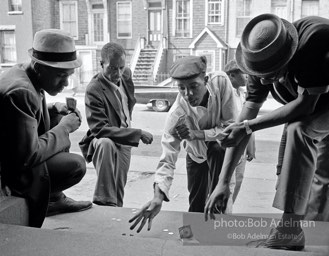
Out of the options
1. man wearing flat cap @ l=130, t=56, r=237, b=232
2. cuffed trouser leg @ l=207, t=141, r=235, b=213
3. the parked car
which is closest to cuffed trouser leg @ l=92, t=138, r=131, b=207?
man wearing flat cap @ l=130, t=56, r=237, b=232

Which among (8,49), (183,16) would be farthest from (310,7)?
(8,49)

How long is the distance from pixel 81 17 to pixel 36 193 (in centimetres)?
1927

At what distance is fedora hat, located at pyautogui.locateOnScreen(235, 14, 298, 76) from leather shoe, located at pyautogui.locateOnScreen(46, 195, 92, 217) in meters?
1.75

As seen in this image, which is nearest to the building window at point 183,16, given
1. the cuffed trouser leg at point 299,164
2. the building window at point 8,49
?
the building window at point 8,49

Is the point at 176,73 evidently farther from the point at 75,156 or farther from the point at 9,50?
the point at 9,50

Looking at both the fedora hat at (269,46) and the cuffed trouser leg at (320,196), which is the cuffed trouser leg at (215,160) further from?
the fedora hat at (269,46)

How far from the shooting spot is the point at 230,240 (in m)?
2.70

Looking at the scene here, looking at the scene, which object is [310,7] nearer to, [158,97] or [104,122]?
[158,97]

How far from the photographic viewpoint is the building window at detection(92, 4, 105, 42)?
818 inches

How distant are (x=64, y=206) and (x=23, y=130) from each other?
94cm

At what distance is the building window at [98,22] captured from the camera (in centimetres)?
2077

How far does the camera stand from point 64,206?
335 centimetres

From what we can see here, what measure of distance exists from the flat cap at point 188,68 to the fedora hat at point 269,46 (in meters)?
0.81

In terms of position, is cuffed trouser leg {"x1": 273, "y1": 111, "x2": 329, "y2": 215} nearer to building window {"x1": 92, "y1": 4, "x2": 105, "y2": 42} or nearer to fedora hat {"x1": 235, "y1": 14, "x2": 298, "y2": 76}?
fedora hat {"x1": 235, "y1": 14, "x2": 298, "y2": 76}
